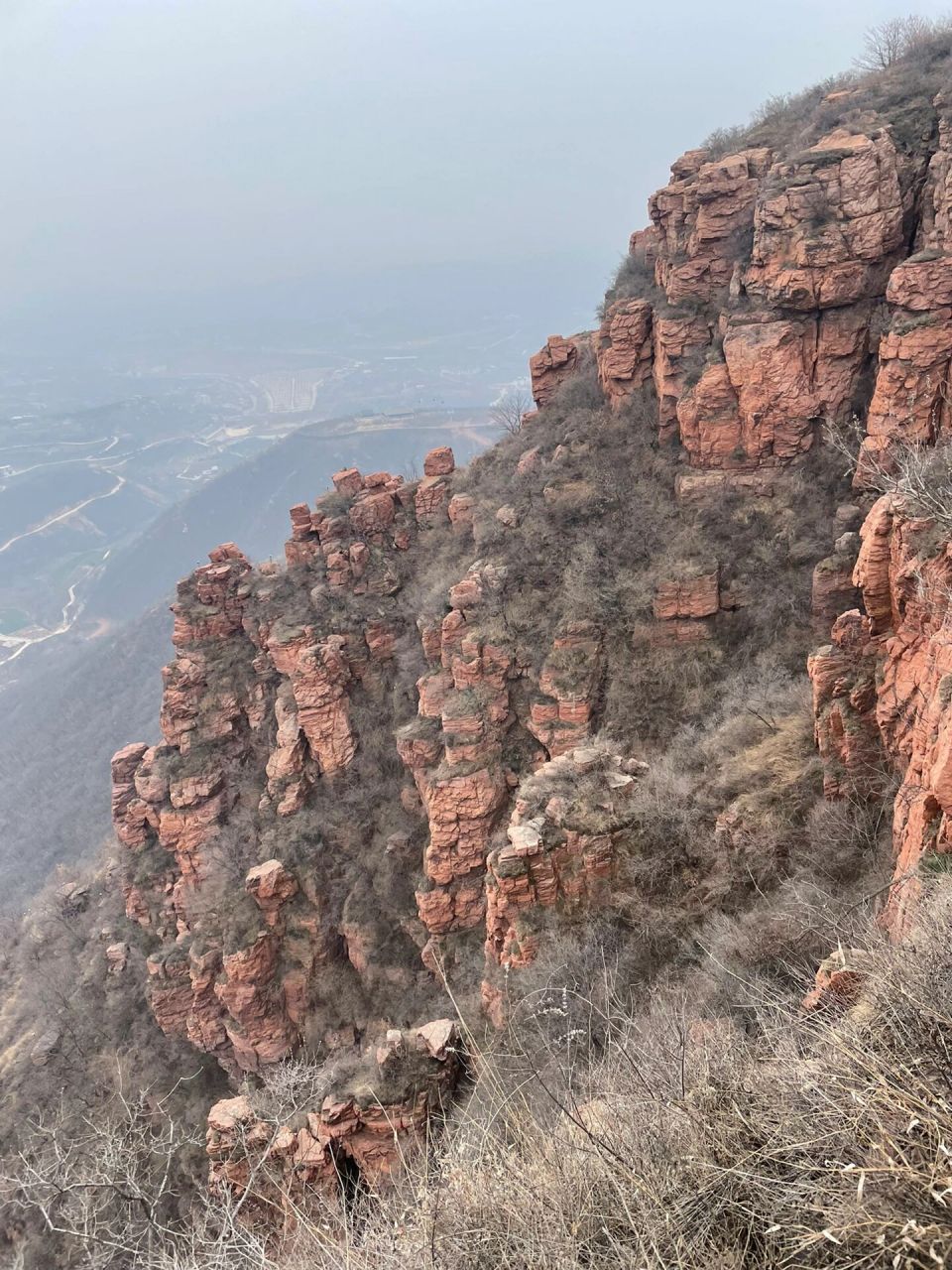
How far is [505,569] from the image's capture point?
26.7 meters

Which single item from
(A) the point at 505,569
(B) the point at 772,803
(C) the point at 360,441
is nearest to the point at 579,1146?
(B) the point at 772,803

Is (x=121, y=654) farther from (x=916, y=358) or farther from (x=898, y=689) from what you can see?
(x=898, y=689)

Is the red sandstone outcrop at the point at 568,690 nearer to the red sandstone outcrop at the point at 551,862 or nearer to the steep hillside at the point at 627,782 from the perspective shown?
the steep hillside at the point at 627,782

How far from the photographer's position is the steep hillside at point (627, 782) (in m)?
4.93

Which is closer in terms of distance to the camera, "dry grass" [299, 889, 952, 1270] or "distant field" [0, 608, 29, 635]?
"dry grass" [299, 889, 952, 1270]

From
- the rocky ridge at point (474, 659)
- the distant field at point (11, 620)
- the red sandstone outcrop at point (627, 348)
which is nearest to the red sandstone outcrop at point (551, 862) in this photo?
the rocky ridge at point (474, 659)

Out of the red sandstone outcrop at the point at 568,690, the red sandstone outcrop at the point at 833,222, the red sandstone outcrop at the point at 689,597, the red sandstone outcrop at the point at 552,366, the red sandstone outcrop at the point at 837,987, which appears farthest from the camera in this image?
the red sandstone outcrop at the point at 552,366

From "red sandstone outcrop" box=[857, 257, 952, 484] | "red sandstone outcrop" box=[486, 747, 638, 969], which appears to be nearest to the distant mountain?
"red sandstone outcrop" box=[857, 257, 952, 484]

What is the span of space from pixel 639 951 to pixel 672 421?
66.2 ft

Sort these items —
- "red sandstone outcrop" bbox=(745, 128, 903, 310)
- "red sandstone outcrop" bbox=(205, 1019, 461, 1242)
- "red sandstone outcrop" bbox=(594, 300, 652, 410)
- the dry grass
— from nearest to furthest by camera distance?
1. the dry grass
2. "red sandstone outcrop" bbox=(205, 1019, 461, 1242)
3. "red sandstone outcrop" bbox=(745, 128, 903, 310)
4. "red sandstone outcrop" bbox=(594, 300, 652, 410)

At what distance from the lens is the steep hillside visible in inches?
194

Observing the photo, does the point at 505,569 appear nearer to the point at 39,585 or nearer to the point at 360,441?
the point at 360,441

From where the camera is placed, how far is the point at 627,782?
54.8 ft

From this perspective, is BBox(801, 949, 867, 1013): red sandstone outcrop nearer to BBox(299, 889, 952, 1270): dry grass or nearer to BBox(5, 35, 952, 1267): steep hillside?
BBox(5, 35, 952, 1267): steep hillside
